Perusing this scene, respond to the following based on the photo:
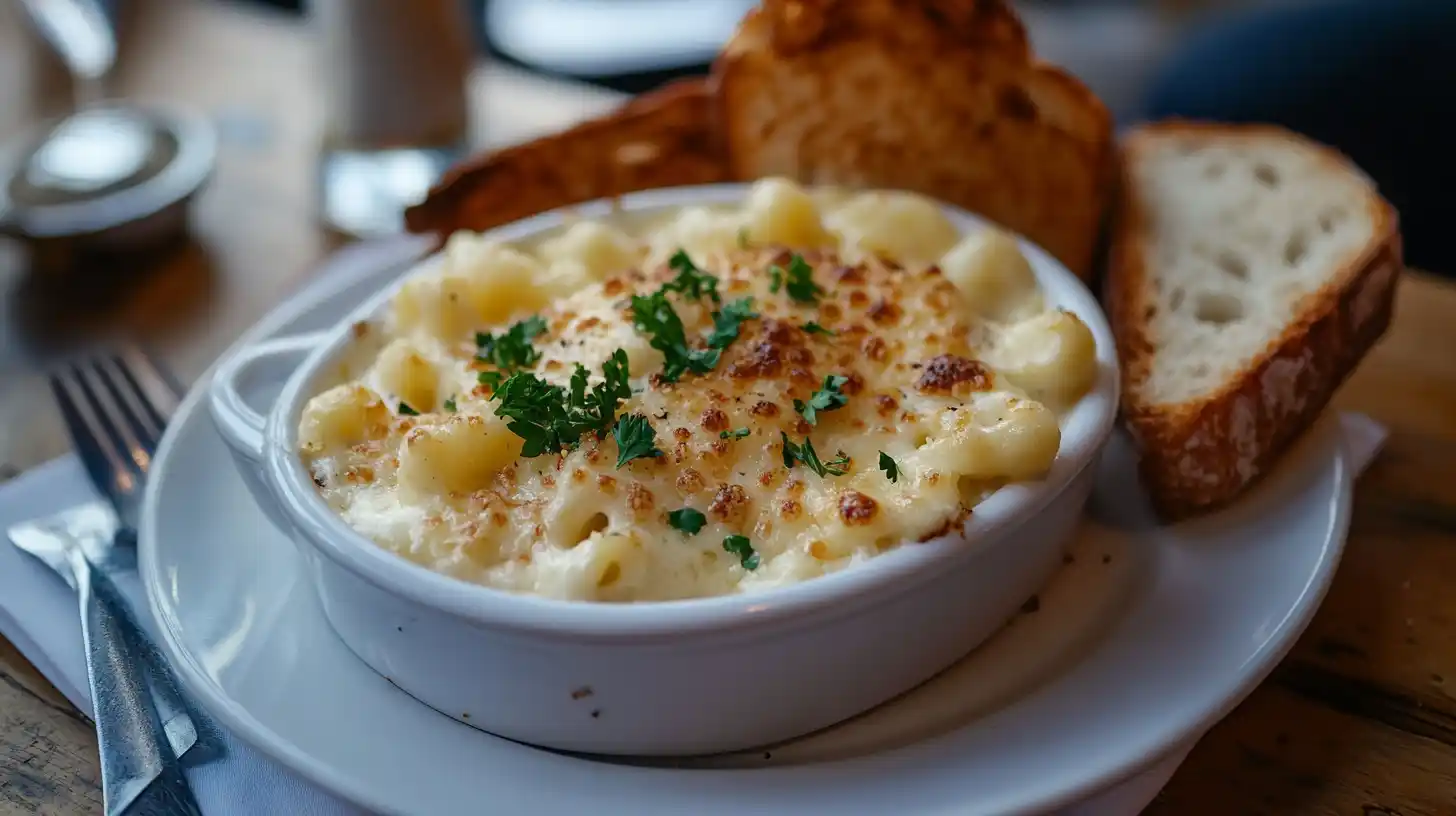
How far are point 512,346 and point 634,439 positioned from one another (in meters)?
0.31

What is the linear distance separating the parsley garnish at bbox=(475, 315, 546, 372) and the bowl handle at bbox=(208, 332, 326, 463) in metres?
0.26

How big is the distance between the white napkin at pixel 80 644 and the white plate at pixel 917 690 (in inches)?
2.9

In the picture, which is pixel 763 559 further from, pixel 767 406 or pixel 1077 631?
pixel 1077 631

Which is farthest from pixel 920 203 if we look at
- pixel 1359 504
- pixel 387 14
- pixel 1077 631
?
pixel 387 14

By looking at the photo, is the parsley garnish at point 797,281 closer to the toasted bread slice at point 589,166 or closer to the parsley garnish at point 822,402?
the parsley garnish at point 822,402

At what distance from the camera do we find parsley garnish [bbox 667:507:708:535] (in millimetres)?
1347

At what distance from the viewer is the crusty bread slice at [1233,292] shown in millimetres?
1708

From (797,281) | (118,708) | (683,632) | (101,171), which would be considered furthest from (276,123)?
(683,632)

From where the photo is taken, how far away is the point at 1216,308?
2.04 metres

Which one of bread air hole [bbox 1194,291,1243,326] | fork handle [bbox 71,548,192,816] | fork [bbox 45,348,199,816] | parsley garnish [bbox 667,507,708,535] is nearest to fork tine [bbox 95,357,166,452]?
fork [bbox 45,348,199,816]

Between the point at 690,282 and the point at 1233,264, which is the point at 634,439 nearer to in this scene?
the point at 690,282

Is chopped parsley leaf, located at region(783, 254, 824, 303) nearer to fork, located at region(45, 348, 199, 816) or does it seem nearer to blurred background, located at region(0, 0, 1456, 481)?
fork, located at region(45, 348, 199, 816)

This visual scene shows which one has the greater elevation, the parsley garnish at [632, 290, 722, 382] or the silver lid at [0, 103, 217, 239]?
the parsley garnish at [632, 290, 722, 382]

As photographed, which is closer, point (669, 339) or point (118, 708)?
point (118, 708)
